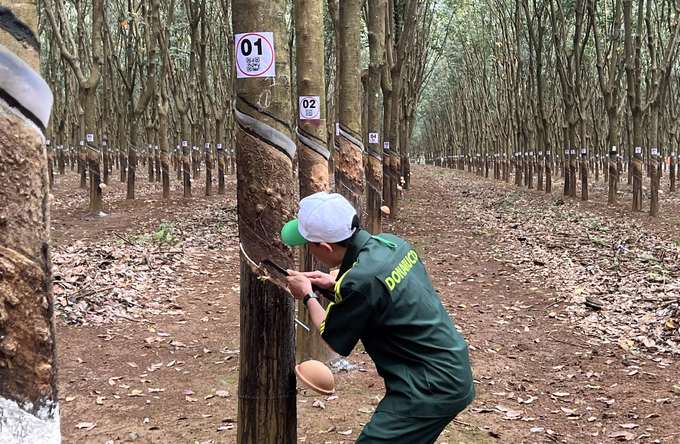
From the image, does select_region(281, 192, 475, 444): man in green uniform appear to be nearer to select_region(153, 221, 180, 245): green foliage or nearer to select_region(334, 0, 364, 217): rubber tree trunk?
select_region(334, 0, 364, 217): rubber tree trunk

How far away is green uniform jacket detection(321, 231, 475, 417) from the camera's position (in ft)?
7.70

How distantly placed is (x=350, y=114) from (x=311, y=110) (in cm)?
214

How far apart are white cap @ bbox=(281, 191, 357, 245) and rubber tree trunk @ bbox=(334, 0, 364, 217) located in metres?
4.46

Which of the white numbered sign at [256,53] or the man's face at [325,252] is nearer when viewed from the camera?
the man's face at [325,252]

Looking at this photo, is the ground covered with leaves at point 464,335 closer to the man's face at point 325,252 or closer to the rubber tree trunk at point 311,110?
the rubber tree trunk at point 311,110

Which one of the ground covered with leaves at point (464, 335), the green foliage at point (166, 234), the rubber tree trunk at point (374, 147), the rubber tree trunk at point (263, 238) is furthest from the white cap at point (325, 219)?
the green foliage at point (166, 234)

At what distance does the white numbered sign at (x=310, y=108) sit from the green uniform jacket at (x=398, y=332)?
2.64 meters

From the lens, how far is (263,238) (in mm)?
3008

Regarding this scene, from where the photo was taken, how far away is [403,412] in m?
2.38

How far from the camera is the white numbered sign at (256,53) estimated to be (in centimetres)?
305

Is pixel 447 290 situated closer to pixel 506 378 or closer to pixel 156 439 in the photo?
pixel 506 378

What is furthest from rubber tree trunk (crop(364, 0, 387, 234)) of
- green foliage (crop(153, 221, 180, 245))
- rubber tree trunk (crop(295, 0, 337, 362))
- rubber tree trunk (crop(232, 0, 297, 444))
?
rubber tree trunk (crop(232, 0, 297, 444))

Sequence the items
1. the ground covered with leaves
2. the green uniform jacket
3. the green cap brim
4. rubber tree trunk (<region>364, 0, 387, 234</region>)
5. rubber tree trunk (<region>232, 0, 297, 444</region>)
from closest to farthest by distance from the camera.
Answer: the green uniform jacket
the green cap brim
rubber tree trunk (<region>232, 0, 297, 444</region>)
the ground covered with leaves
rubber tree trunk (<region>364, 0, 387, 234</region>)

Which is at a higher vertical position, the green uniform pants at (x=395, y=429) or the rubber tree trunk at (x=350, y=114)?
the rubber tree trunk at (x=350, y=114)
